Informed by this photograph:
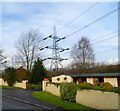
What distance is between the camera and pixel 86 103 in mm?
13781

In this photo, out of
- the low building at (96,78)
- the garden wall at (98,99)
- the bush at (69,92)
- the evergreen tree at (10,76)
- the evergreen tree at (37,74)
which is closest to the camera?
the garden wall at (98,99)

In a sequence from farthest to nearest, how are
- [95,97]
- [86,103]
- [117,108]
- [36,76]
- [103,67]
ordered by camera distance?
[103,67], [36,76], [86,103], [95,97], [117,108]

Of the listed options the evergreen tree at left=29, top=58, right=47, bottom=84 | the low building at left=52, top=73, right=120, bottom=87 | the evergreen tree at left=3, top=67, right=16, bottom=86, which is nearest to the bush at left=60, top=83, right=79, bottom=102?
the low building at left=52, top=73, right=120, bottom=87

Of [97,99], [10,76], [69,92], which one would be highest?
[10,76]

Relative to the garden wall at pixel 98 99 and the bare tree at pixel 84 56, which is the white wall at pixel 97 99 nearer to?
the garden wall at pixel 98 99

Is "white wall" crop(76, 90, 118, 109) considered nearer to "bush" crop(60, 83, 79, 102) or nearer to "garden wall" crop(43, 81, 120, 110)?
"garden wall" crop(43, 81, 120, 110)

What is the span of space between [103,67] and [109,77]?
7.52m

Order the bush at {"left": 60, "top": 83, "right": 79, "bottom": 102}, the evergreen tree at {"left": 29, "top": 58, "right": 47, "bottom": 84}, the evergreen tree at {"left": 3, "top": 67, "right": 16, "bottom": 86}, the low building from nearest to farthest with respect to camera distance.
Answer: the bush at {"left": 60, "top": 83, "right": 79, "bottom": 102}
the low building
the evergreen tree at {"left": 29, "top": 58, "right": 47, "bottom": 84}
the evergreen tree at {"left": 3, "top": 67, "right": 16, "bottom": 86}

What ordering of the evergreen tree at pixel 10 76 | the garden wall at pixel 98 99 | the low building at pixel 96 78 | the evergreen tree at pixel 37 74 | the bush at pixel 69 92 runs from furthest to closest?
the evergreen tree at pixel 10 76 < the evergreen tree at pixel 37 74 < the low building at pixel 96 78 < the bush at pixel 69 92 < the garden wall at pixel 98 99

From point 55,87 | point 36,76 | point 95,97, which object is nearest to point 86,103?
point 95,97

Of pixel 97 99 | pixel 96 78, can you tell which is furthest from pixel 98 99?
pixel 96 78

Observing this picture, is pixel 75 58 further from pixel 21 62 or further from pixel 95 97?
pixel 95 97

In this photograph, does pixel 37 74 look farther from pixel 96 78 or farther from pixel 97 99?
pixel 97 99

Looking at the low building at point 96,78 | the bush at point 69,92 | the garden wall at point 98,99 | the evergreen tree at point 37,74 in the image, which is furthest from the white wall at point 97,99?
the evergreen tree at point 37,74
